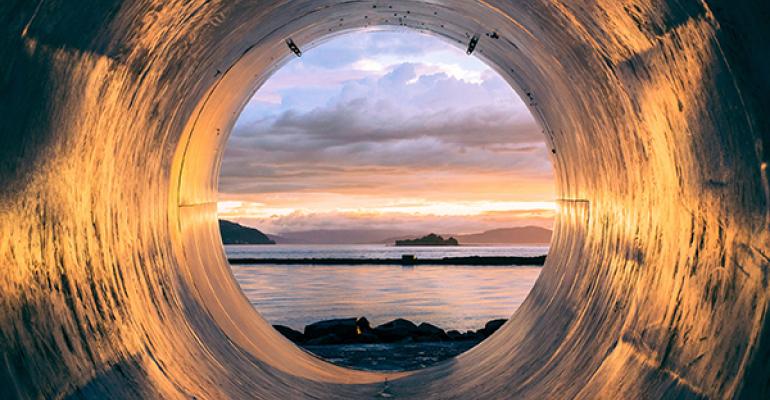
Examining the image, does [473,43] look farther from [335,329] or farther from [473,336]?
[473,336]

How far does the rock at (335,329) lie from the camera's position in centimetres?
1473

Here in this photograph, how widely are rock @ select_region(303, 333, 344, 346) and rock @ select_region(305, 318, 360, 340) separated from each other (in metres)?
0.18

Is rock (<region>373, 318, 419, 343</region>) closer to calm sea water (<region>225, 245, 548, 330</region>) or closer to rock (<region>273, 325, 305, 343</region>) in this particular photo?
rock (<region>273, 325, 305, 343</region>)

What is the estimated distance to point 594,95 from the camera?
20.5ft

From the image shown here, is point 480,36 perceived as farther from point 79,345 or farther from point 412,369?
point 79,345

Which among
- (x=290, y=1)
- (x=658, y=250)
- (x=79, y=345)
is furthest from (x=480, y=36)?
(x=79, y=345)

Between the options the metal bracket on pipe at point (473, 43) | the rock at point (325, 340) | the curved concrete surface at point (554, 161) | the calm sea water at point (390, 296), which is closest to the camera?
the curved concrete surface at point (554, 161)

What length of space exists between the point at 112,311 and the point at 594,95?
3821 mm

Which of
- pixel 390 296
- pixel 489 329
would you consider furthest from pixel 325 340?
pixel 390 296

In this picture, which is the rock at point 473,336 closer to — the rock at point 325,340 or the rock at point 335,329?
the rock at point 335,329

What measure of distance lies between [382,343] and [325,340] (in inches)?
39.4

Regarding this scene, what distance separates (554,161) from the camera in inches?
375

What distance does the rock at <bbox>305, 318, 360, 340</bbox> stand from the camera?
1473 cm

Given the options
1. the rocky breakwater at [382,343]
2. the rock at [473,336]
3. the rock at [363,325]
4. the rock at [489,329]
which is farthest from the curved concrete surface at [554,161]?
the rock at [489,329]
